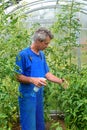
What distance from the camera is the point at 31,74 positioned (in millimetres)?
3771

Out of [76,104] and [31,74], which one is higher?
[31,74]

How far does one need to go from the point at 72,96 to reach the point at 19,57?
29.6 inches

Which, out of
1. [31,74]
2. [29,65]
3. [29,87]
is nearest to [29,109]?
[29,87]

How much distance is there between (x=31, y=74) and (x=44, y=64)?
30 centimetres

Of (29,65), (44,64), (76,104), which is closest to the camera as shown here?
(76,104)

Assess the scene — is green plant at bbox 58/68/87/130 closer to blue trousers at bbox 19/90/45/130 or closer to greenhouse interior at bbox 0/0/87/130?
greenhouse interior at bbox 0/0/87/130

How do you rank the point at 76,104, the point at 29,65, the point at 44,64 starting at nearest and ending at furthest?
1. the point at 76,104
2. the point at 29,65
3. the point at 44,64

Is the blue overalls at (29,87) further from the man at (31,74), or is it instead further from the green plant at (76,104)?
the green plant at (76,104)

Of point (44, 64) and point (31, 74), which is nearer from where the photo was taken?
point (31, 74)

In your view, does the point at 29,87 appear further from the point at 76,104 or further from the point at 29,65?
the point at 76,104

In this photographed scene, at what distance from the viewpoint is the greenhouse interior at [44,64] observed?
3.32m

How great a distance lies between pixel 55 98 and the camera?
4.66 metres

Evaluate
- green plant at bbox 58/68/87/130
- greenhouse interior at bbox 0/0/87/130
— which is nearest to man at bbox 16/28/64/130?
greenhouse interior at bbox 0/0/87/130

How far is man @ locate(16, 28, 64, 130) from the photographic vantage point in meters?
3.67
